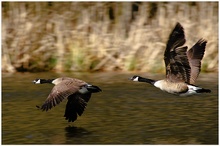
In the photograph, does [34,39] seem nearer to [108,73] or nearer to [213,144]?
[108,73]

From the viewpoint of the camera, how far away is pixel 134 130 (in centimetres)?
1220

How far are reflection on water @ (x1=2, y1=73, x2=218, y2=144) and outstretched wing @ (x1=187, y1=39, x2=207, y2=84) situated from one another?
2.71 feet

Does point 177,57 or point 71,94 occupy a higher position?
point 177,57

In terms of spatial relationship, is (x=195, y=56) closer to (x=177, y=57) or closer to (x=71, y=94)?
(x=177, y=57)

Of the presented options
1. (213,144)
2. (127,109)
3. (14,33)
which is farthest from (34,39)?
(213,144)

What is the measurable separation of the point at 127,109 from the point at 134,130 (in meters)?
1.93

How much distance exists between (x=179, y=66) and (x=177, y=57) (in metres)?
0.36

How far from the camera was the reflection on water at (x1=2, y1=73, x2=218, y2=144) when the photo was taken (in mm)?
11648

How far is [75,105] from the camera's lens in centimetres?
1276

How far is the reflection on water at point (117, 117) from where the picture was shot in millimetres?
11648

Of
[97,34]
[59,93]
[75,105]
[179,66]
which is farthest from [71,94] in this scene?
[97,34]

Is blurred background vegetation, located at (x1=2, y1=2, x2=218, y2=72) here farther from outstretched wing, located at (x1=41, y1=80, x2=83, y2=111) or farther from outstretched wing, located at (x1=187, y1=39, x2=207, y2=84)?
outstretched wing, located at (x1=41, y1=80, x2=83, y2=111)

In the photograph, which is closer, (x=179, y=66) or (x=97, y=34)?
(x=179, y=66)

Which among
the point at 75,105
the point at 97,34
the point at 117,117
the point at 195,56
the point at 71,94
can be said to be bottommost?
the point at 117,117
